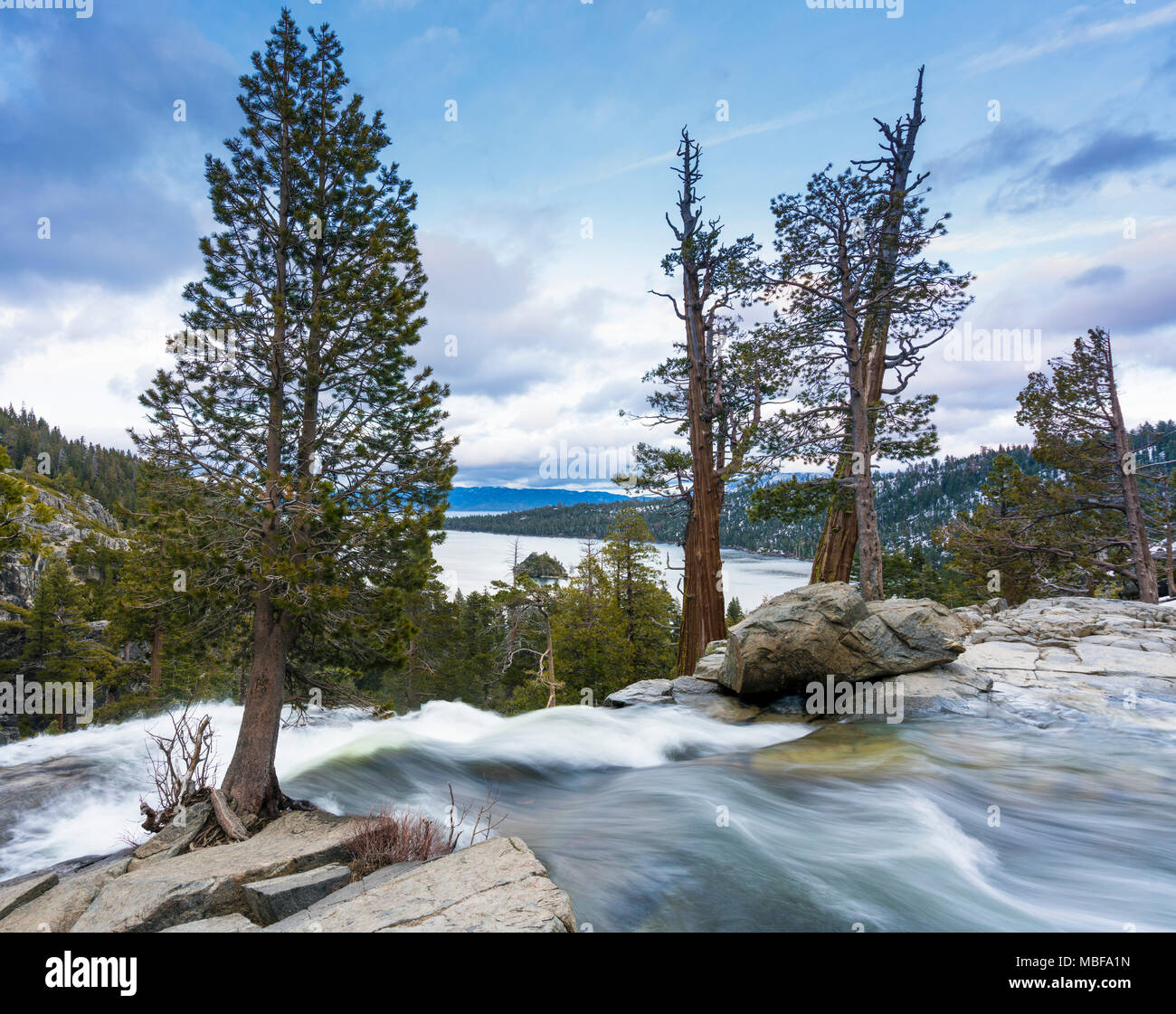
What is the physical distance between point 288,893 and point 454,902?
1.76 metres

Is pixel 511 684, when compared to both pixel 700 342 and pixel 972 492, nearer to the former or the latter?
pixel 700 342

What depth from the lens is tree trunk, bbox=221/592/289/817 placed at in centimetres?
802

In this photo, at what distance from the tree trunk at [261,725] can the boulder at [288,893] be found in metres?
3.34

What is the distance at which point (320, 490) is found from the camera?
8648 millimetres

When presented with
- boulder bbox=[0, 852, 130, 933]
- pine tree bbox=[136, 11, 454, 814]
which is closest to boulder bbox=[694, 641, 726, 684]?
pine tree bbox=[136, 11, 454, 814]

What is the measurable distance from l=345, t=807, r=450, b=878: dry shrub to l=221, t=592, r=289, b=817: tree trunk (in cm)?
271

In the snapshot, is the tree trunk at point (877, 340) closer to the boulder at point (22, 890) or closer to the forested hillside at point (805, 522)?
the boulder at point (22, 890)

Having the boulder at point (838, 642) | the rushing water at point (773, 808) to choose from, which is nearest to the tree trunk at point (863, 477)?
the boulder at point (838, 642)

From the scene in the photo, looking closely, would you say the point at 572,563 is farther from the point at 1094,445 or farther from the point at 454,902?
the point at 454,902

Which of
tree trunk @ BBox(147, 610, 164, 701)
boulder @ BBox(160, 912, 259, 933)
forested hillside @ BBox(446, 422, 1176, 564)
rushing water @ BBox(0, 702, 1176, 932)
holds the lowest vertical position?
tree trunk @ BBox(147, 610, 164, 701)

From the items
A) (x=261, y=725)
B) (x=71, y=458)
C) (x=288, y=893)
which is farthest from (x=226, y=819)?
(x=71, y=458)

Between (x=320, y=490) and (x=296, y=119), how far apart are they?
21.5 feet

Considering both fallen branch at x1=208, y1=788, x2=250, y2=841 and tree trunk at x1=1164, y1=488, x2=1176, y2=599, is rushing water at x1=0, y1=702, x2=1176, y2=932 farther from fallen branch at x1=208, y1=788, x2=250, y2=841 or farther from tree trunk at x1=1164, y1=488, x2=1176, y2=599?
tree trunk at x1=1164, y1=488, x2=1176, y2=599

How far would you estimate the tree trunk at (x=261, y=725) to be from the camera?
802 cm
